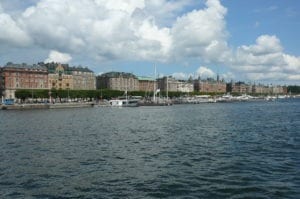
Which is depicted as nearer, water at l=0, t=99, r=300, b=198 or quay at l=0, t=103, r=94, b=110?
water at l=0, t=99, r=300, b=198

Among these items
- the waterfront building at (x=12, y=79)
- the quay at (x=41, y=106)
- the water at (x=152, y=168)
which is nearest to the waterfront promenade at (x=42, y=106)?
the quay at (x=41, y=106)

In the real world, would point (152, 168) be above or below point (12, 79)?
below

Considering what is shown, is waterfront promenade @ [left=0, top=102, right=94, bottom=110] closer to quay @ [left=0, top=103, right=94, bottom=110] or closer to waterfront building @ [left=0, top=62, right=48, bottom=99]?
quay @ [left=0, top=103, right=94, bottom=110]

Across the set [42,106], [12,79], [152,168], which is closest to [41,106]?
[42,106]

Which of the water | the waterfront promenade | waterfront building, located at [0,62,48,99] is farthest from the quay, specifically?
the water

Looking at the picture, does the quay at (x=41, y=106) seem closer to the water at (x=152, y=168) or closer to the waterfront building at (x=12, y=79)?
the waterfront building at (x=12, y=79)

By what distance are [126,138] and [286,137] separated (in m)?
15.4

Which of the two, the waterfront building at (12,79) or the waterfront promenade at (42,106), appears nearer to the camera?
the waterfront promenade at (42,106)

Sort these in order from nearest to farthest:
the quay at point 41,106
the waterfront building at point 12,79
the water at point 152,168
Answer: the water at point 152,168, the quay at point 41,106, the waterfront building at point 12,79

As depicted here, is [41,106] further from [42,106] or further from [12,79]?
[12,79]

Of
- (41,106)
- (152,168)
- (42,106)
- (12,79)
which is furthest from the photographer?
(12,79)

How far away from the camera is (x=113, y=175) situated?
81.7ft

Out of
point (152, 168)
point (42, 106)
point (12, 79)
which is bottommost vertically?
point (152, 168)

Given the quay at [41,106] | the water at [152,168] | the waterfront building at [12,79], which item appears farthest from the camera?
the waterfront building at [12,79]
